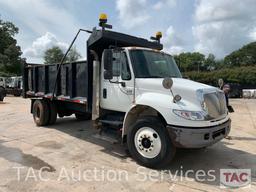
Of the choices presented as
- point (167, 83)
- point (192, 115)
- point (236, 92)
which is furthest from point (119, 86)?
point (236, 92)

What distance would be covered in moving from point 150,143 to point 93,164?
4.07ft

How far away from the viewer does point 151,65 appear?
17.5ft

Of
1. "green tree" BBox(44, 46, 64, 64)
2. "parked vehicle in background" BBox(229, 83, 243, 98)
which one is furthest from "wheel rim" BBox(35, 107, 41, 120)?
"green tree" BBox(44, 46, 64, 64)

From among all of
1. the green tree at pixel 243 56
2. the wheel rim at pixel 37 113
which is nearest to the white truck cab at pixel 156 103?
the wheel rim at pixel 37 113

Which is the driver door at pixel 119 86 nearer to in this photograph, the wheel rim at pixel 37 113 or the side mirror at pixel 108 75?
the side mirror at pixel 108 75

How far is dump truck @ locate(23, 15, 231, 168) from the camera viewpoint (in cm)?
434

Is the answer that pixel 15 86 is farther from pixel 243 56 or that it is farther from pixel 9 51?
pixel 243 56

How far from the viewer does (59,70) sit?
731cm

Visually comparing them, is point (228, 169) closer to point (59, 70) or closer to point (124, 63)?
point (124, 63)

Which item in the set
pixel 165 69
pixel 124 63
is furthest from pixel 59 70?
pixel 165 69

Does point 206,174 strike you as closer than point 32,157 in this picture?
Yes

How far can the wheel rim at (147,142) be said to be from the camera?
180 inches

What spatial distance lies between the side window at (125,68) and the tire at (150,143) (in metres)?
1.00

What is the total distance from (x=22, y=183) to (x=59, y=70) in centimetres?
404
